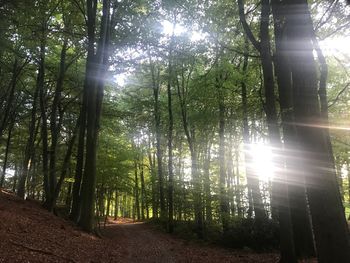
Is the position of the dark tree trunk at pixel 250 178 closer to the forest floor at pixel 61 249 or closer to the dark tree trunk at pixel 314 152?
the forest floor at pixel 61 249

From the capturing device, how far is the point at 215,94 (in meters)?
17.4

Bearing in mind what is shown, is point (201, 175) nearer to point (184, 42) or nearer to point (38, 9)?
point (184, 42)

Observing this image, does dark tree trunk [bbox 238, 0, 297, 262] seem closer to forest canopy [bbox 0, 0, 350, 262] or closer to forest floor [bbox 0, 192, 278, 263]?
forest canopy [bbox 0, 0, 350, 262]

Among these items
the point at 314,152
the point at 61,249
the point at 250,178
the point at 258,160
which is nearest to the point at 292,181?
the point at 314,152

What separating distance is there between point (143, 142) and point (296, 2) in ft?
97.1

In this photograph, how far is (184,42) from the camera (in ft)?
51.2

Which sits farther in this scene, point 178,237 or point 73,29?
point 178,237

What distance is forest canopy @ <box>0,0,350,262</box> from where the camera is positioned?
5.25 metres

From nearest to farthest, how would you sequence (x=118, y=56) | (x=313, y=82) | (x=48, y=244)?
(x=313, y=82) < (x=48, y=244) < (x=118, y=56)

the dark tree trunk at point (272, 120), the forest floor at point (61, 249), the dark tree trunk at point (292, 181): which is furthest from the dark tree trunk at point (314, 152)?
the forest floor at point (61, 249)

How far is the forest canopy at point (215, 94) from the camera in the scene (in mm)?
5250

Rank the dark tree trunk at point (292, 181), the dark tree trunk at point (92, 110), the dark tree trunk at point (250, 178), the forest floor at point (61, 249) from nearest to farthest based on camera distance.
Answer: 1. the forest floor at point (61, 249)
2. the dark tree trunk at point (292, 181)
3. the dark tree trunk at point (92, 110)
4. the dark tree trunk at point (250, 178)

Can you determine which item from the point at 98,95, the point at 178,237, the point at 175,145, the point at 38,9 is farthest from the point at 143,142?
the point at 38,9

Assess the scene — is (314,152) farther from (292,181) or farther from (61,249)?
(61,249)
